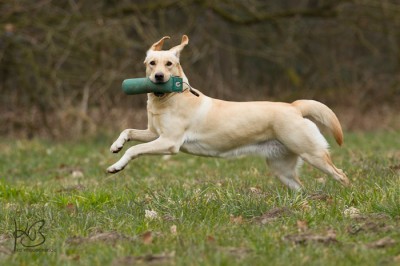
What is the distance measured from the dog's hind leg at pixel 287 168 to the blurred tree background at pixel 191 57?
796 centimetres

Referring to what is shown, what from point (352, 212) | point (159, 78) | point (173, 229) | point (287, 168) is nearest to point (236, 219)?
point (173, 229)

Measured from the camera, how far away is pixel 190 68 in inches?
755

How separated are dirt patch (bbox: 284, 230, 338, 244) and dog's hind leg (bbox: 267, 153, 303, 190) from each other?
2.84 meters

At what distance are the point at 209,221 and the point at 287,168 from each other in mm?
2423

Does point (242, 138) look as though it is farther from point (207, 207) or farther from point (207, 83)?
point (207, 83)

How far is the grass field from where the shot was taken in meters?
4.58

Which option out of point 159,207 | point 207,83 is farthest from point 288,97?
point 159,207

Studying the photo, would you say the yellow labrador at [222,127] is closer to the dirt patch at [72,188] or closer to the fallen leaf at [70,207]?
the fallen leaf at [70,207]

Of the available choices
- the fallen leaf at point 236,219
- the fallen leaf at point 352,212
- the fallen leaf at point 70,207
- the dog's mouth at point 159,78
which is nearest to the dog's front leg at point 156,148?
the dog's mouth at point 159,78

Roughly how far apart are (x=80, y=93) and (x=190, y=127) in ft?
30.1

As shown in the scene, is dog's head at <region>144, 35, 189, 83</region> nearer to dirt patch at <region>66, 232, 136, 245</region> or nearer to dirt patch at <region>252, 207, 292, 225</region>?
dirt patch at <region>252, 207, 292, 225</region>

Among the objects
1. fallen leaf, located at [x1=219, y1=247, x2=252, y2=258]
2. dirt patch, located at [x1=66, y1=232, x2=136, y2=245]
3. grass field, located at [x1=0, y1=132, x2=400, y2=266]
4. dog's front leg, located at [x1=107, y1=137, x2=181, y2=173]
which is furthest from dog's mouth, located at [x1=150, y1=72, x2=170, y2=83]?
fallen leaf, located at [x1=219, y1=247, x2=252, y2=258]

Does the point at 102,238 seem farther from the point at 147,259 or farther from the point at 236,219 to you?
the point at 236,219

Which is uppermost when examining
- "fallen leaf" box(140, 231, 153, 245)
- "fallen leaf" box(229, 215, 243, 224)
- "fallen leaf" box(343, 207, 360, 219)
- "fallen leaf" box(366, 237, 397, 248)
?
"fallen leaf" box(366, 237, 397, 248)
